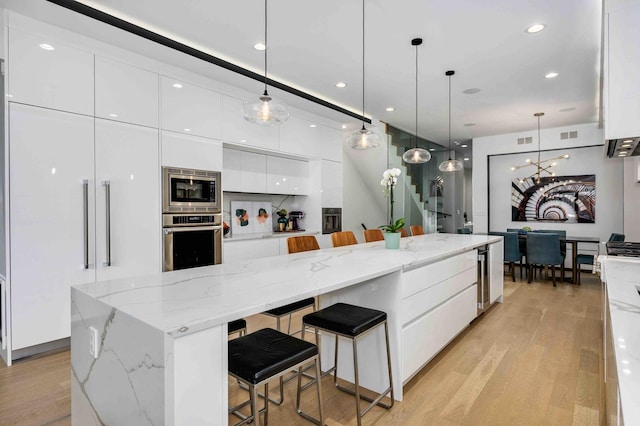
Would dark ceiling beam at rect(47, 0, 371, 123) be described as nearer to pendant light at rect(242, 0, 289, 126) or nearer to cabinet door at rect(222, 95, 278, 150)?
cabinet door at rect(222, 95, 278, 150)

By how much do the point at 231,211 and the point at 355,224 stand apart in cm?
283

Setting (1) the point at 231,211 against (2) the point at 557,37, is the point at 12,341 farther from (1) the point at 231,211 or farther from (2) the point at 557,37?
(2) the point at 557,37

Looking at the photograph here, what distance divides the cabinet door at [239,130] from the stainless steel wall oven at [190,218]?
1.71 ft

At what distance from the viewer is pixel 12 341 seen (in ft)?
8.89

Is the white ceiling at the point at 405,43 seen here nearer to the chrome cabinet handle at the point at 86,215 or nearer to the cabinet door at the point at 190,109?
the cabinet door at the point at 190,109

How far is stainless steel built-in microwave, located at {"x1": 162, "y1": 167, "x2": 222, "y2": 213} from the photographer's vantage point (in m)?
3.57

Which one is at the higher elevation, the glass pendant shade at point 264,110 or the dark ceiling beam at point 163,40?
the dark ceiling beam at point 163,40

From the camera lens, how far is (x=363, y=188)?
726 centimetres

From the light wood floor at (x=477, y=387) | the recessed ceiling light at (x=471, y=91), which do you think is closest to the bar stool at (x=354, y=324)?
the light wood floor at (x=477, y=387)

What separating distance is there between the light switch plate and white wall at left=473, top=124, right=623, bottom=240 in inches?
302

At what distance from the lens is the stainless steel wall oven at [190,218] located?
356 cm

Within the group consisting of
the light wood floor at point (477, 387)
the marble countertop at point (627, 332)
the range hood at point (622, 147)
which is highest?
the range hood at point (622, 147)

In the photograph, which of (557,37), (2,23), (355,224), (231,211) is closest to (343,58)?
(557,37)

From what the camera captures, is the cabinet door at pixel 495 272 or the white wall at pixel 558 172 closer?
the cabinet door at pixel 495 272
